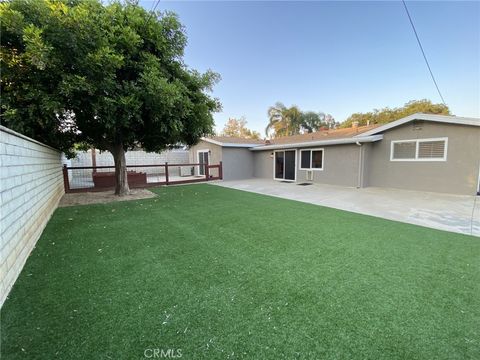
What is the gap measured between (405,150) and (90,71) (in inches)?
435

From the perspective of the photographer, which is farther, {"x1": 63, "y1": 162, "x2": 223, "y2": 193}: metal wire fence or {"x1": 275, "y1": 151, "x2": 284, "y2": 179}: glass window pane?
{"x1": 275, "y1": 151, "x2": 284, "y2": 179}: glass window pane

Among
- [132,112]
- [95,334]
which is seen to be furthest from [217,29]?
[95,334]

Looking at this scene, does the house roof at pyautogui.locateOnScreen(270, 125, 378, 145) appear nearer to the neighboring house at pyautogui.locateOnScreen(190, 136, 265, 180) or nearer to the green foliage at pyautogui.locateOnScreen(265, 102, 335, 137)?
the neighboring house at pyautogui.locateOnScreen(190, 136, 265, 180)

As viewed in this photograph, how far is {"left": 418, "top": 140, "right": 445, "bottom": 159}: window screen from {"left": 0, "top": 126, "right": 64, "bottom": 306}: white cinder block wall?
11466 mm

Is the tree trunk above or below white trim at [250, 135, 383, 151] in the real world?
below

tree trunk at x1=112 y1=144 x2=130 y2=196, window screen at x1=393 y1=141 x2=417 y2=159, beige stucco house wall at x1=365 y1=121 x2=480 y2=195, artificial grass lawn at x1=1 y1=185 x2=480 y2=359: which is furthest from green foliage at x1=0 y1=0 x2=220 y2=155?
window screen at x1=393 y1=141 x2=417 y2=159

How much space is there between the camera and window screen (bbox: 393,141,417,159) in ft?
28.3

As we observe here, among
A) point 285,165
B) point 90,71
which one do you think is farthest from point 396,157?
point 90,71

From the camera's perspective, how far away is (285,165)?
13000 mm

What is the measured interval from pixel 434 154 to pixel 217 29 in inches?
423

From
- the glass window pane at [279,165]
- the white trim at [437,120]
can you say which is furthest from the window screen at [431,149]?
the glass window pane at [279,165]

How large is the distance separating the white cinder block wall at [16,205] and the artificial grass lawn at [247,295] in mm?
197

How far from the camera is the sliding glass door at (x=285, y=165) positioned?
12531 millimetres

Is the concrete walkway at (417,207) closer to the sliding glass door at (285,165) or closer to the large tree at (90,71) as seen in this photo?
the sliding glass door at (285,165)
